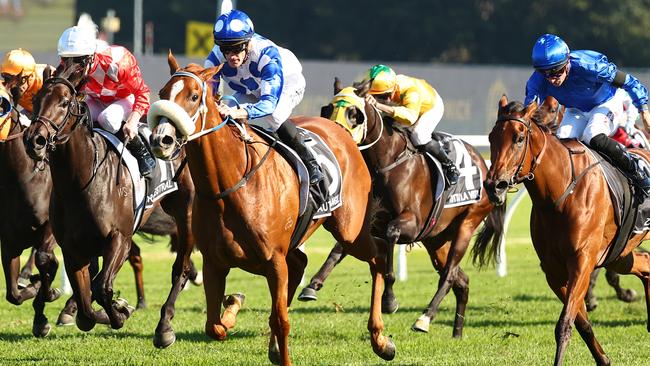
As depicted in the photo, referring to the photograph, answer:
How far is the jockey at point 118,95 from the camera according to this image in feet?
22.2

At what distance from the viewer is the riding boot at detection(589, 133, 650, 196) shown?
6.86m

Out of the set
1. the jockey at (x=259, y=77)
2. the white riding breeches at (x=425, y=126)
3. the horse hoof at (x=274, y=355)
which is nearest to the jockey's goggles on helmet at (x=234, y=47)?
the jockey at (x=259, y=77)

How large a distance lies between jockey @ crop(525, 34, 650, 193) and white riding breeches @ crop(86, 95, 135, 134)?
2.41 metres

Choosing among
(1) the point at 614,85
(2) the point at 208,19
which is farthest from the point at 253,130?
(2) the point at 208,19

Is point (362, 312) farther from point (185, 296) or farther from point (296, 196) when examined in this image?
point (296, 196)

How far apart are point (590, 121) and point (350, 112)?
5.44 feet

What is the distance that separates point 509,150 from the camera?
232 inches

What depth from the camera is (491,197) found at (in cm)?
579

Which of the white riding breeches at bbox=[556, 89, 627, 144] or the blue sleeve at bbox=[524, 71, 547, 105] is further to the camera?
the white riding breeches at bbox=[556, 89, 627, 144]

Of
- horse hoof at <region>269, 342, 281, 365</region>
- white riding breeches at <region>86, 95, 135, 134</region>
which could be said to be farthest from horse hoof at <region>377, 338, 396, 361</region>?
white riding breeches at <region>86, 95, 135, 134</region>

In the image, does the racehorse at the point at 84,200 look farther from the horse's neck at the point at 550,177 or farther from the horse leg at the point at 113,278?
the horse's neck at the point at 550,177

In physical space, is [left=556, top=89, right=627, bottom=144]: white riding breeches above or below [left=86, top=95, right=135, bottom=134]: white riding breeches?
above

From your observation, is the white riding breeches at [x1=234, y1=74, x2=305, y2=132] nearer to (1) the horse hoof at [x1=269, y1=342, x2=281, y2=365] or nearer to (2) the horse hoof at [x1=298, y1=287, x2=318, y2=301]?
(1) the horse hoof at [x1=269, y1=342, x2=281, y2=365]

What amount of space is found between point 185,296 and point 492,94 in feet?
57.2
